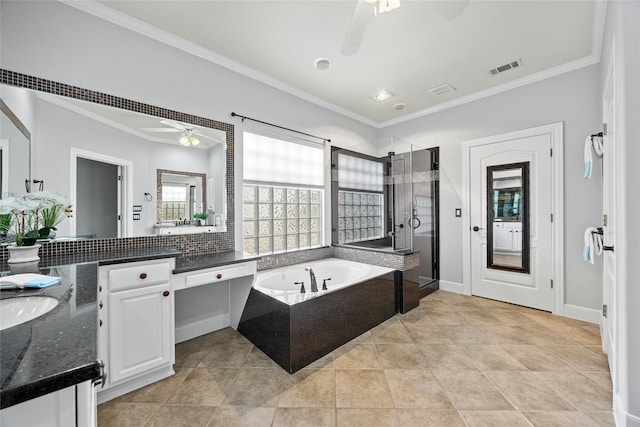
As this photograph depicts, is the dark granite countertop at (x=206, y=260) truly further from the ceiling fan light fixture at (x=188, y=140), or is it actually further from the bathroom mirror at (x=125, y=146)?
the ceiling fan light fixture at (x=188, y=140)

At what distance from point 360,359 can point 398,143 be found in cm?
271

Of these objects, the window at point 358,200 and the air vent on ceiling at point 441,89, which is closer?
the air vent on ceiling at point 441,89

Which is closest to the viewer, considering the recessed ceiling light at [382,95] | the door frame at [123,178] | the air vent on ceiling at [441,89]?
the door frame at [123,178]

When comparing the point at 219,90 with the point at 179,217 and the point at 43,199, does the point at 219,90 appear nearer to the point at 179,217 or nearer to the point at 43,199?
the point at 179,217

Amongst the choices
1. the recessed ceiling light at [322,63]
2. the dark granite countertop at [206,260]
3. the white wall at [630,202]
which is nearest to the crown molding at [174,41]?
the recessed ceiling light at [322,63]

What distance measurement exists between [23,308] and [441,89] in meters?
4.02

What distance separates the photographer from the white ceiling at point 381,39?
79.9 inches

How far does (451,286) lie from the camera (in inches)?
147

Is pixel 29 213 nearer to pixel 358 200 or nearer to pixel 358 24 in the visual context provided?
pixel 358 24

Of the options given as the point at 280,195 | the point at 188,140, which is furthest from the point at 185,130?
the point at 280,195

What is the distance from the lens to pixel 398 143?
359 cm

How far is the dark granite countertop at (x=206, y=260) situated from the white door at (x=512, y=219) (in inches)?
116

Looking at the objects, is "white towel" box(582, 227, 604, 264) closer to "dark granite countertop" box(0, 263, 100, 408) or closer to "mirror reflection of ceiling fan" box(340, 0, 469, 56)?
"mirror reflection of ceiling fan" box(340, 0, 469, 56)

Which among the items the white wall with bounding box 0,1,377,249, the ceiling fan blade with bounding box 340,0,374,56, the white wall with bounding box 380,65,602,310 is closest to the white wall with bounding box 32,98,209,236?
the white wall with bounding box 0,1,377,249
